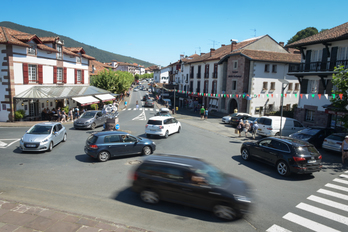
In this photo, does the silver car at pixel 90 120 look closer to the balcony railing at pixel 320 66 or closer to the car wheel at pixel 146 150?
the car wheel at pixel 146 150

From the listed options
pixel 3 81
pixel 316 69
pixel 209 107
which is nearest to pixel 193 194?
pixel 316 69

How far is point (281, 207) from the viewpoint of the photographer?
794cm

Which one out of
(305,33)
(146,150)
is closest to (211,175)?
(146,150)

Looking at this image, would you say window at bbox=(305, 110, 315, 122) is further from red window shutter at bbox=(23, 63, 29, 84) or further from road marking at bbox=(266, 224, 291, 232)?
red window shutter at bbox=(23, 63, 29, 84)

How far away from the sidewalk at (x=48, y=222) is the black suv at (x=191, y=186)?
1525mm

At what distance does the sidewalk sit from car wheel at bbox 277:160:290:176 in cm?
766

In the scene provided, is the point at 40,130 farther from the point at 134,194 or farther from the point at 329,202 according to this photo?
the point at 329,202

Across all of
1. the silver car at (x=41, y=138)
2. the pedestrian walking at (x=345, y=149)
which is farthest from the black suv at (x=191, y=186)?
the pedestrian walking at (x=345, y=149)

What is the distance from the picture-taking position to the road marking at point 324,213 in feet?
23.8

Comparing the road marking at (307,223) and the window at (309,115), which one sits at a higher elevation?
the window at (309,115)

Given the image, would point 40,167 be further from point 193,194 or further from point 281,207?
point 281,207

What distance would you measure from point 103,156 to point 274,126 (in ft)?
46.5

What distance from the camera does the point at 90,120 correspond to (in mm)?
22297

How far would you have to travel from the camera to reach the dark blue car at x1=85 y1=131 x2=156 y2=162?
12.5 meters
